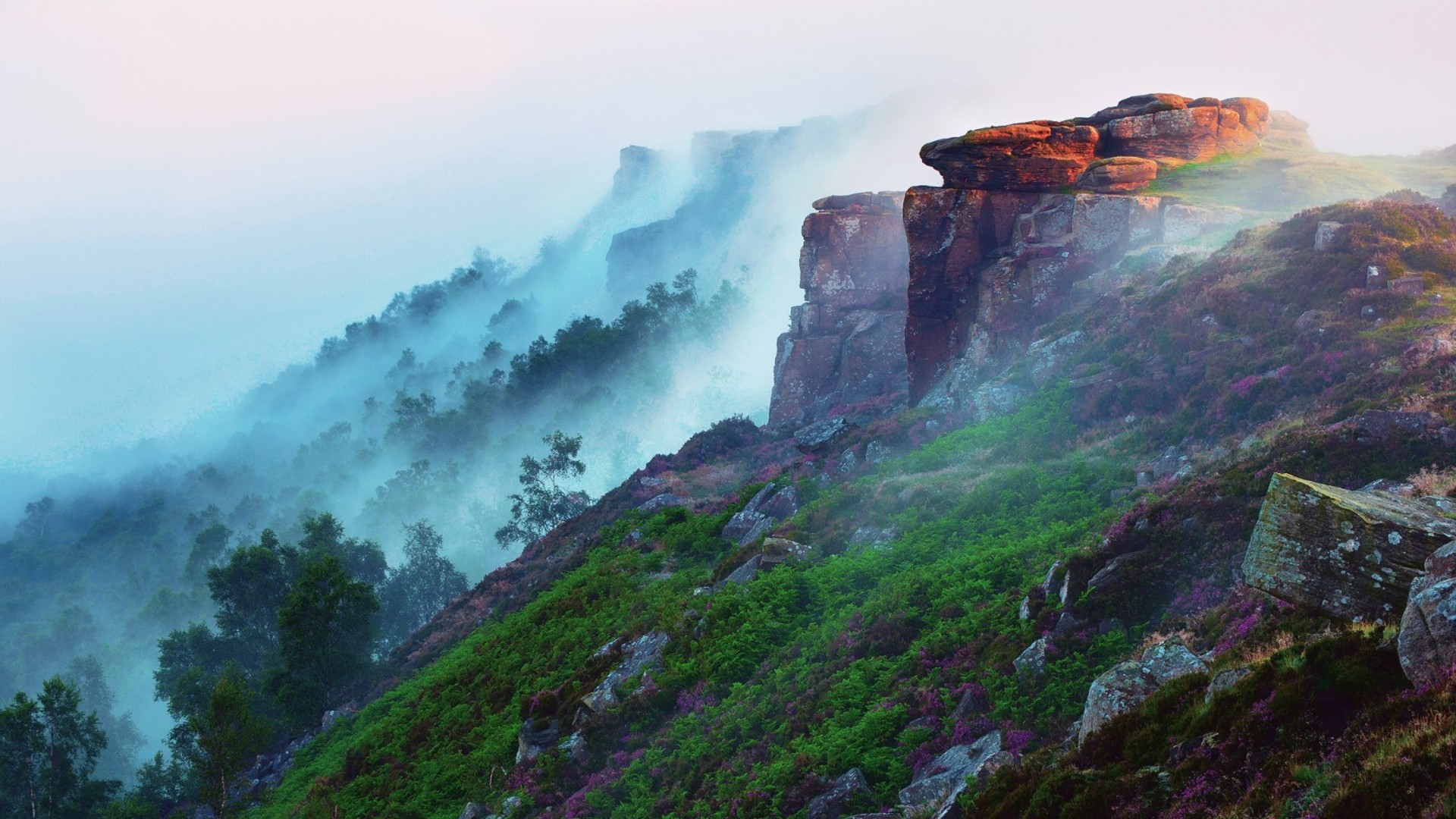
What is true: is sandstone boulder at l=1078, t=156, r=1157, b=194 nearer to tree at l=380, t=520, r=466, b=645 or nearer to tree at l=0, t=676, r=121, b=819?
tree at l=380, t=520, r=466, b=645

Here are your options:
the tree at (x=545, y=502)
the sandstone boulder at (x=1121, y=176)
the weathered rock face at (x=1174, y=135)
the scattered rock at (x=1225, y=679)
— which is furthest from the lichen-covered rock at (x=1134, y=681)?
the tree at (x=545, y=502)

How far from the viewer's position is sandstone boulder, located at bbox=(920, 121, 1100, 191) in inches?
1841

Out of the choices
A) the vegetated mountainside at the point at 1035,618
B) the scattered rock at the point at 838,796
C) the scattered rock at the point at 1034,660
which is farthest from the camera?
the scattered rock at the point at 1034,660

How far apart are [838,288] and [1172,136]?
25.5m

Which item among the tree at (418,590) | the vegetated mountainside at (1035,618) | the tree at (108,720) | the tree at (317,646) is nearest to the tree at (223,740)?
the vegetated mountainside at (1035,618)

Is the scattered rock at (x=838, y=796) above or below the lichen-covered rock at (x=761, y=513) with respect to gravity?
below

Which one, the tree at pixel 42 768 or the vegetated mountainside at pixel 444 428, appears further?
the vegetated mountainside at pixel 444 428

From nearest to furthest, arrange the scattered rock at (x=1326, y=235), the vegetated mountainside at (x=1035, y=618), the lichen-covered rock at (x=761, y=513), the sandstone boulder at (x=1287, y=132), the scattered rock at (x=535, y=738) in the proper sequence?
the vegetated mountainside at (x=1035, y=618)
the scattered rock at (x=535, y=738)
the scattered rock at (x=1326, y=235)
the lichen-covered rock at (x=761, y=513)
the sandstone boulder at (x=1287, y=132)

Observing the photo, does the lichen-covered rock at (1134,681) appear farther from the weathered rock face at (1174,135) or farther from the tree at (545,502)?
the tree at (545,502)

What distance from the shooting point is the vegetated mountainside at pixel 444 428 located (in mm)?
99812

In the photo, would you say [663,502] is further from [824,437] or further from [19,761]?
[19,761]

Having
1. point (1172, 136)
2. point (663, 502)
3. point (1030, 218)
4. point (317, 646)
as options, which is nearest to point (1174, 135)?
point (1172, 136)

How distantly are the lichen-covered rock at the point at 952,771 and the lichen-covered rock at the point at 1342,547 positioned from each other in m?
4.45

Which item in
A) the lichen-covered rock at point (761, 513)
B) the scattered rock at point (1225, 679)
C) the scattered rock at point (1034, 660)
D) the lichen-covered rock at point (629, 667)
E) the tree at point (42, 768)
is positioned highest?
the tree at point (42, 768)
